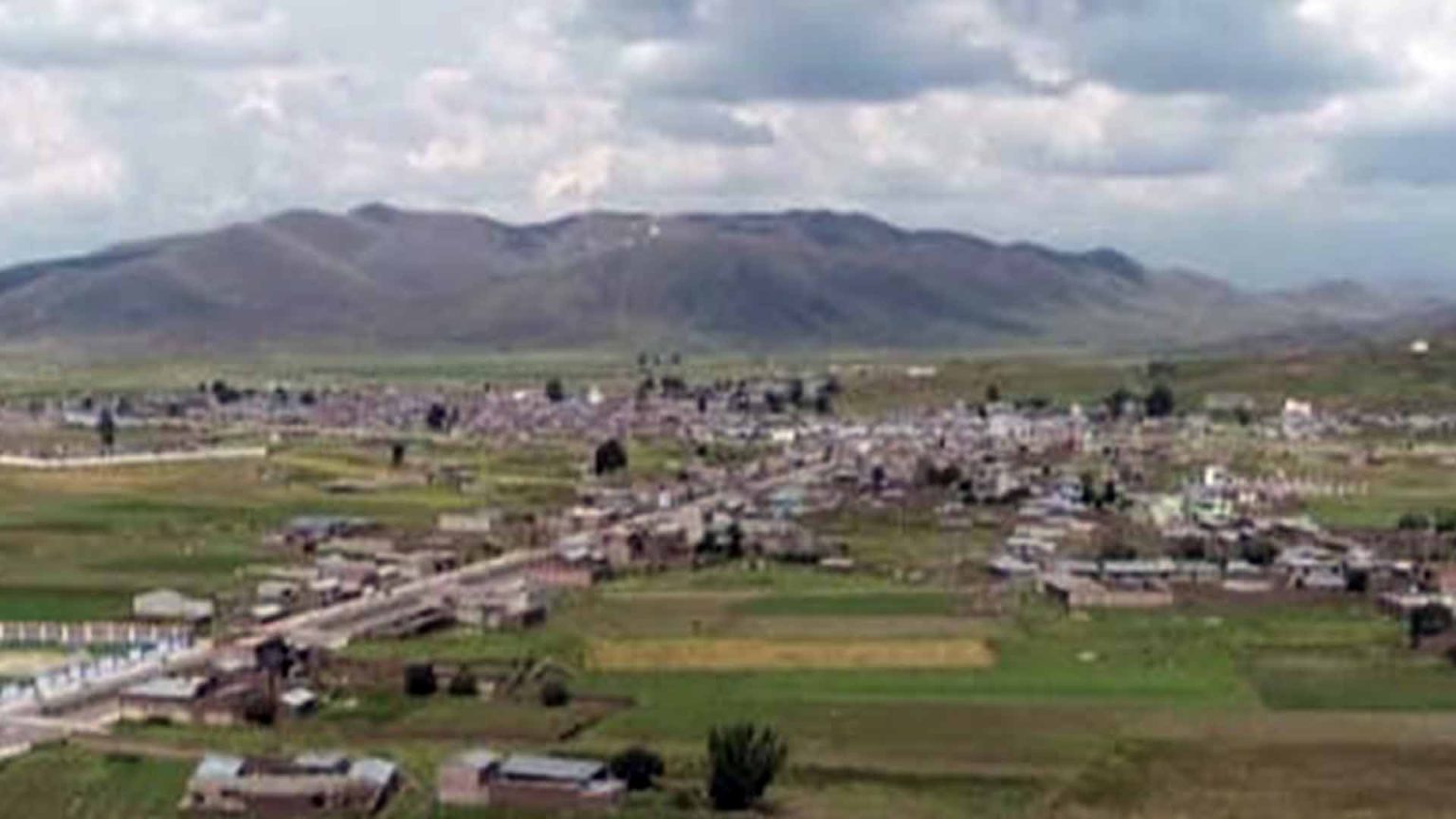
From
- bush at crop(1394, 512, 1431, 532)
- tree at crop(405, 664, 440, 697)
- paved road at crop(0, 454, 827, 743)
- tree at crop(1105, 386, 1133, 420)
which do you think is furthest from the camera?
tree at crop(1105, 386, 1133, 420)

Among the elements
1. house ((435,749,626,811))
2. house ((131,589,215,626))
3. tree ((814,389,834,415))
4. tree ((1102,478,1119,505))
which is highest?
tree ((814,389,834,415))

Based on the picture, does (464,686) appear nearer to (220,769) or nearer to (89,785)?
(220,769)

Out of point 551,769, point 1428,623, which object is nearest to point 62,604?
point 551,769

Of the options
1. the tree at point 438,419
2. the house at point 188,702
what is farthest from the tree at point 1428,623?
the tree at point 438,419

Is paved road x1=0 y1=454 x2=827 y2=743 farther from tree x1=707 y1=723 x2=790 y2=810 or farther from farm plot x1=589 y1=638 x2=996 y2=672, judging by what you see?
tree x1=707 y1=723 x2=790 y2=810

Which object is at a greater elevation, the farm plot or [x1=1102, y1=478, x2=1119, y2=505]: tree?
[x1=1102, y1=478, x2=1119, y2=505]: tree

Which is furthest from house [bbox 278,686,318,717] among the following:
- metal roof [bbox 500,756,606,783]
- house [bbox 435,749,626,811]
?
metal roof [bbox 500,756,606,783]

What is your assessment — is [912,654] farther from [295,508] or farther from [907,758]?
[295,508]
